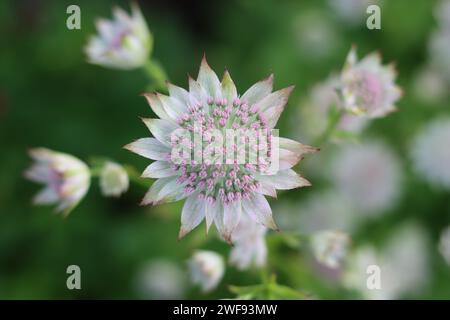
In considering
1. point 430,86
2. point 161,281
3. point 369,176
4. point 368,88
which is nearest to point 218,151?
point 368,88

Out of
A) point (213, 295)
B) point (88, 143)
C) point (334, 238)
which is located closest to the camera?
point (334, 238)

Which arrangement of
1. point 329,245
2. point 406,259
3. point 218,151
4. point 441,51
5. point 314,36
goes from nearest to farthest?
point 218,151, point 329,245, point 406,259, point 441,51, point 314,36

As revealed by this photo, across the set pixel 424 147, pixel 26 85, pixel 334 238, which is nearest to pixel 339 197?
pixel 424 147

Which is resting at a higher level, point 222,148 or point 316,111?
point 316,111

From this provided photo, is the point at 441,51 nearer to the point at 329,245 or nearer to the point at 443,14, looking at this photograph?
the point at 443,14

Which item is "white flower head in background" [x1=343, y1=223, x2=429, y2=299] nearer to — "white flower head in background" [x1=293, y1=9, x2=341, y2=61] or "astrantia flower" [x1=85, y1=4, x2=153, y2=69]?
"white flower head in background" [x1=293, y1=9, x2=341, y2=61]

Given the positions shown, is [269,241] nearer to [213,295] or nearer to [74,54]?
[213,295]
